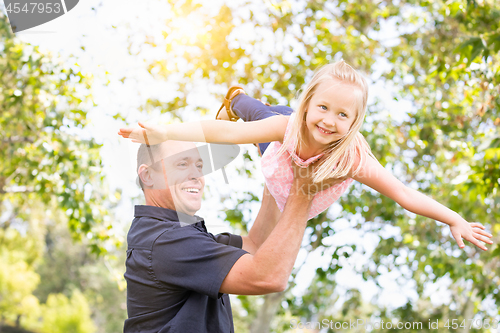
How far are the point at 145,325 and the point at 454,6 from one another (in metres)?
3.45

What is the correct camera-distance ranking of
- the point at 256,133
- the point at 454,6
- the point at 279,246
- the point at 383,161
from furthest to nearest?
the point at 383,161
the point at 454,6
the point at 256,133
the point at 279,246

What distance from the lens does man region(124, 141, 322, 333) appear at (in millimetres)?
1401

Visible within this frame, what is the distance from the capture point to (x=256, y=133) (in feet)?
5.38

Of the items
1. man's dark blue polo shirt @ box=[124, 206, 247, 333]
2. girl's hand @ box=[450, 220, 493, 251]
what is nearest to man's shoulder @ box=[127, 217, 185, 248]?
man's dark blue polo shirt @ box=[124, 206, 247, 333]

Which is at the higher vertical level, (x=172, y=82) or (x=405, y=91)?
(x=172, y=82)

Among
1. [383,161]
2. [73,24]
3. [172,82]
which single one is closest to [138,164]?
[73,24]

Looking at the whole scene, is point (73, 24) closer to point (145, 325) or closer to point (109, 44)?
point (109, 44)

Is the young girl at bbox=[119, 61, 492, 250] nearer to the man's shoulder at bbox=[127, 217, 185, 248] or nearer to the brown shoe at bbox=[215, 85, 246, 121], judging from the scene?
the brown shoe at bbox=[215, 85, 246, 121]

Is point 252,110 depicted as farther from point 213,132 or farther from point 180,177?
point 180,177

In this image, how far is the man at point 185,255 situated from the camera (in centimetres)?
140

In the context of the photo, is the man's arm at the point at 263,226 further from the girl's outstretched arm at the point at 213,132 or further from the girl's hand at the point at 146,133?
the girl's hand at the point at 146,133

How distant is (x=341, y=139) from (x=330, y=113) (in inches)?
4.7

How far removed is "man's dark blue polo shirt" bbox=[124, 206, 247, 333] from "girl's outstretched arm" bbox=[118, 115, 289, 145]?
334 mm

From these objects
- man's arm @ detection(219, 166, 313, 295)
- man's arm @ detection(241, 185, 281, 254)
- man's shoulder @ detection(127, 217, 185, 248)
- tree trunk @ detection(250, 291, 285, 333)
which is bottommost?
tree trunk @ detection(250, 291, 285, 333)
